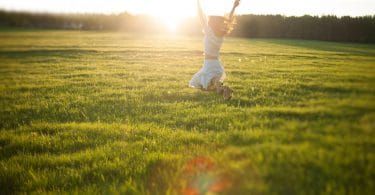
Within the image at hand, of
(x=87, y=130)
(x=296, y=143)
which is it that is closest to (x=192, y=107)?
(x=87, y=130)

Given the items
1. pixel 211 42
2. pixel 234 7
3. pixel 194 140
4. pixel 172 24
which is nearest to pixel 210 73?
pixel 211 42

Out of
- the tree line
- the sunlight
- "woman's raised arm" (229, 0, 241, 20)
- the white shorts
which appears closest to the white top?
the white shorts

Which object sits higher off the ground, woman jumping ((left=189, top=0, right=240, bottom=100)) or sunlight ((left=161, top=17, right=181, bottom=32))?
sunlight ((left=161, top=17, right=181, bottom=32))

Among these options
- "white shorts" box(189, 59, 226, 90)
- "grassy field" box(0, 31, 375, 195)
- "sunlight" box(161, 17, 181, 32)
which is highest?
"sunlight" box(161, 17, 181, 32)

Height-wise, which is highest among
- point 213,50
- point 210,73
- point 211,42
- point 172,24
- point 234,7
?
point 172,24

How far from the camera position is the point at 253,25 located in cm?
6625

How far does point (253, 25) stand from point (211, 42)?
194ft

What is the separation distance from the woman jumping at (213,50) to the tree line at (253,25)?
1811 inches

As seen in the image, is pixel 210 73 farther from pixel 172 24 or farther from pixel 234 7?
pixel 172 24

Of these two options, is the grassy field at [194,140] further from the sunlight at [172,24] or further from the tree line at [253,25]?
the sunlight at [172,24]

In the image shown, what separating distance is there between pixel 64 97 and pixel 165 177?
751 cm

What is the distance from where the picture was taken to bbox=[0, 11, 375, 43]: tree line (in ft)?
169

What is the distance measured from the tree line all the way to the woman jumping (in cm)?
4601

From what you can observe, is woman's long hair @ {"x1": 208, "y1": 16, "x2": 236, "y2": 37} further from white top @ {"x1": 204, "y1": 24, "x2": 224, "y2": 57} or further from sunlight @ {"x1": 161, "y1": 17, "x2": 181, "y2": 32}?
sunlight @ {"x1": 161, "y1": 17, "x2": 181, "y2": 32}
